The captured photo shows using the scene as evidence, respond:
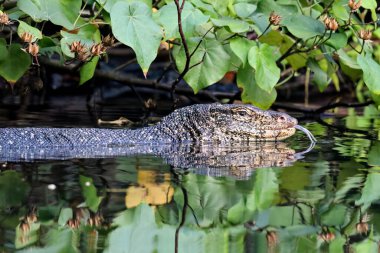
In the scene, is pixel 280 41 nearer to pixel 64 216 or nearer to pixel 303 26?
pixel 303 26

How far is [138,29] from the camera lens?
6.31 metres

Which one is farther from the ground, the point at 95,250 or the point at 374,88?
the point at 374,88

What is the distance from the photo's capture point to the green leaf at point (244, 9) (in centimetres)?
744

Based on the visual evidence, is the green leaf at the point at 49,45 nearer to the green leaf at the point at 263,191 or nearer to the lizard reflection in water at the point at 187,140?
the lizard reflection in water at the point at 187,140

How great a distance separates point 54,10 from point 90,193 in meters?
2.22

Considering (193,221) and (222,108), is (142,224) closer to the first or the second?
(193,221)

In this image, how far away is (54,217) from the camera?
4277 millimetres

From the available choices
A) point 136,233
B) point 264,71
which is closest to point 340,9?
point 264,71

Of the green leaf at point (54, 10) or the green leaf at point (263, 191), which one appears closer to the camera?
the green leaf at point (263, 191)

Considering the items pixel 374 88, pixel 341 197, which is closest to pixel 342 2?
pixel 374 88

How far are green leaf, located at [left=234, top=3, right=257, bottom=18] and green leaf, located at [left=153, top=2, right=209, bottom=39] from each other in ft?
1.97

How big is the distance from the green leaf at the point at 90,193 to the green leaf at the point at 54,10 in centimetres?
165

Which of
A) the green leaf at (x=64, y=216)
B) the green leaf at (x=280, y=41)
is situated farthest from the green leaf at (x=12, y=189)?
the green leaf at (x=280, y=41)

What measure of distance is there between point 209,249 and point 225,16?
3.82 metres
